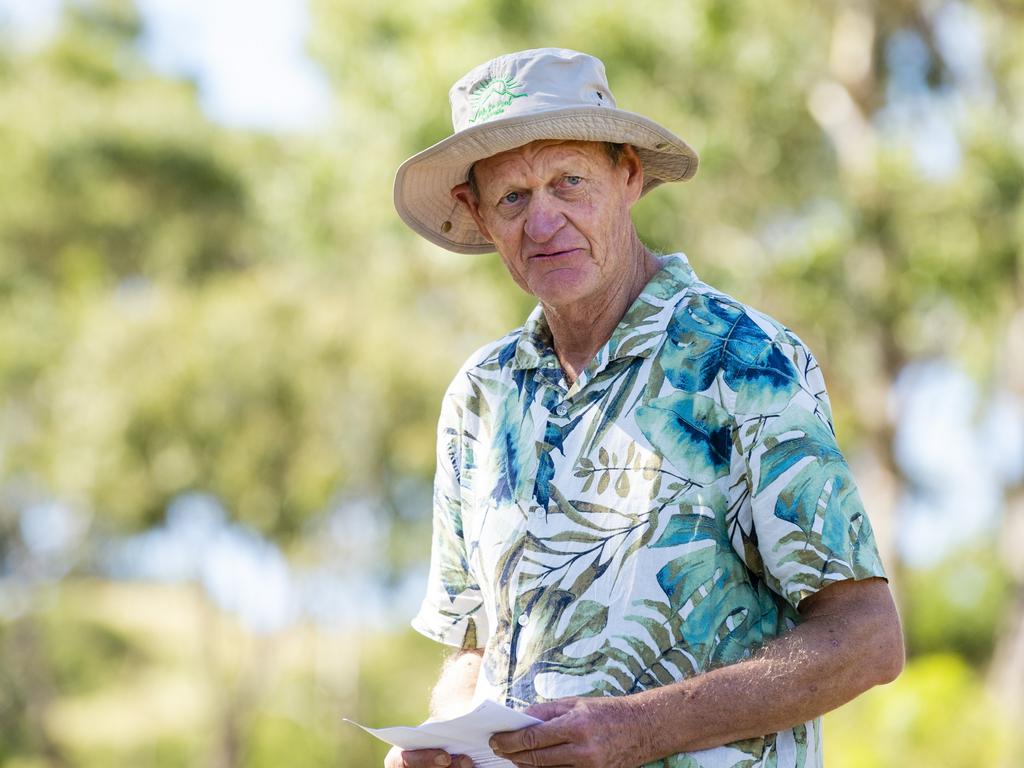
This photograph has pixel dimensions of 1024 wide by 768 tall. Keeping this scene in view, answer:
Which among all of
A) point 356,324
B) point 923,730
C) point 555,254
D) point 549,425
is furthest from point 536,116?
point 356,324

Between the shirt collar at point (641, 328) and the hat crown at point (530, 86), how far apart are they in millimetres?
267

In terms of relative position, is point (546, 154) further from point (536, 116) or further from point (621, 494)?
point (621, 494)

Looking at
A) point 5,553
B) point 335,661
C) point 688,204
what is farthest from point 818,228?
point 5,553

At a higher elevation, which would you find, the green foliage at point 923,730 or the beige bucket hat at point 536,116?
the beige bucket hat at point 536,116

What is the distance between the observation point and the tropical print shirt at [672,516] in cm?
183

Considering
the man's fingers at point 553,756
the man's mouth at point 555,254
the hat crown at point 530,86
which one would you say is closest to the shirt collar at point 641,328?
the man's mouth at point 555,254

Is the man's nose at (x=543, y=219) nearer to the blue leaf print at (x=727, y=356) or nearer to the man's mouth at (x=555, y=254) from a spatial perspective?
the man's mouth at (x=555, y=254)

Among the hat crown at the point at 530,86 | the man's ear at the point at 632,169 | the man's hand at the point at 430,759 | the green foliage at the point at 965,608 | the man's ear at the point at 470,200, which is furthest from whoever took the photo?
the green foliage at the point at 965,608

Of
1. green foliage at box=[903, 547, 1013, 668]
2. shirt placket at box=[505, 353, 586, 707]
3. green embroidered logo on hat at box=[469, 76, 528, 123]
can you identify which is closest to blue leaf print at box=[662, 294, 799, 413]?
shirt placket at box=[505, 353, 586, 707]

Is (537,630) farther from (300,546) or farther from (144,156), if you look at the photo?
(144,156)

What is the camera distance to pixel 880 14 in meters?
12.0

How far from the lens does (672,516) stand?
6.24 ft

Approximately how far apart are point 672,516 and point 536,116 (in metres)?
0.60

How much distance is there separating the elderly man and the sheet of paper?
0.07ft
